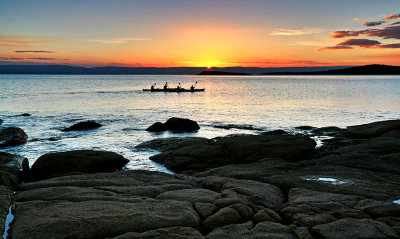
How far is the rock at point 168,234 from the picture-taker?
7.23 m

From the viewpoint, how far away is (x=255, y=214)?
894 cm

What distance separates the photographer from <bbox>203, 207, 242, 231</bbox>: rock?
8.30 m

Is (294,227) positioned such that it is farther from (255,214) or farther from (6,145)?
(6,145)

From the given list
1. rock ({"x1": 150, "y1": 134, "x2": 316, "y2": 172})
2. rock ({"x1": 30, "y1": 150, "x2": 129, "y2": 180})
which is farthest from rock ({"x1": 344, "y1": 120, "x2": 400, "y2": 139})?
rock ({"x1": 30, "y1": 150, "x2": 129, "y2": 180})

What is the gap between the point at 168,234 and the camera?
7.37 meters

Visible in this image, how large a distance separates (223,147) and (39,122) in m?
30.5

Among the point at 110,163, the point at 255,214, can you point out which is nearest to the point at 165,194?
Answer: the point at 255,214

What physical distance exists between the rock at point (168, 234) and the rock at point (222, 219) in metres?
0.74

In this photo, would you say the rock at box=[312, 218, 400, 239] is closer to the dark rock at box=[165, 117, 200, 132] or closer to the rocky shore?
the rocky shore

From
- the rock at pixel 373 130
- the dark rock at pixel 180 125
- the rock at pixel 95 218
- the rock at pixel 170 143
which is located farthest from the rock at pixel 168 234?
the dark rock at pixel 180 125

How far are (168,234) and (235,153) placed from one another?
1299cm

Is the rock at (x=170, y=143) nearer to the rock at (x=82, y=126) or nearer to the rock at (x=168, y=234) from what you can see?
the rock at (x=82, y=126)

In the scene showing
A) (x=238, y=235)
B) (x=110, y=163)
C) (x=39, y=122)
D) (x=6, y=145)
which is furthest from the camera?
(x=39, y=122)

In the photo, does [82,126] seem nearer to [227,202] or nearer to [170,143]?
[170,143]
